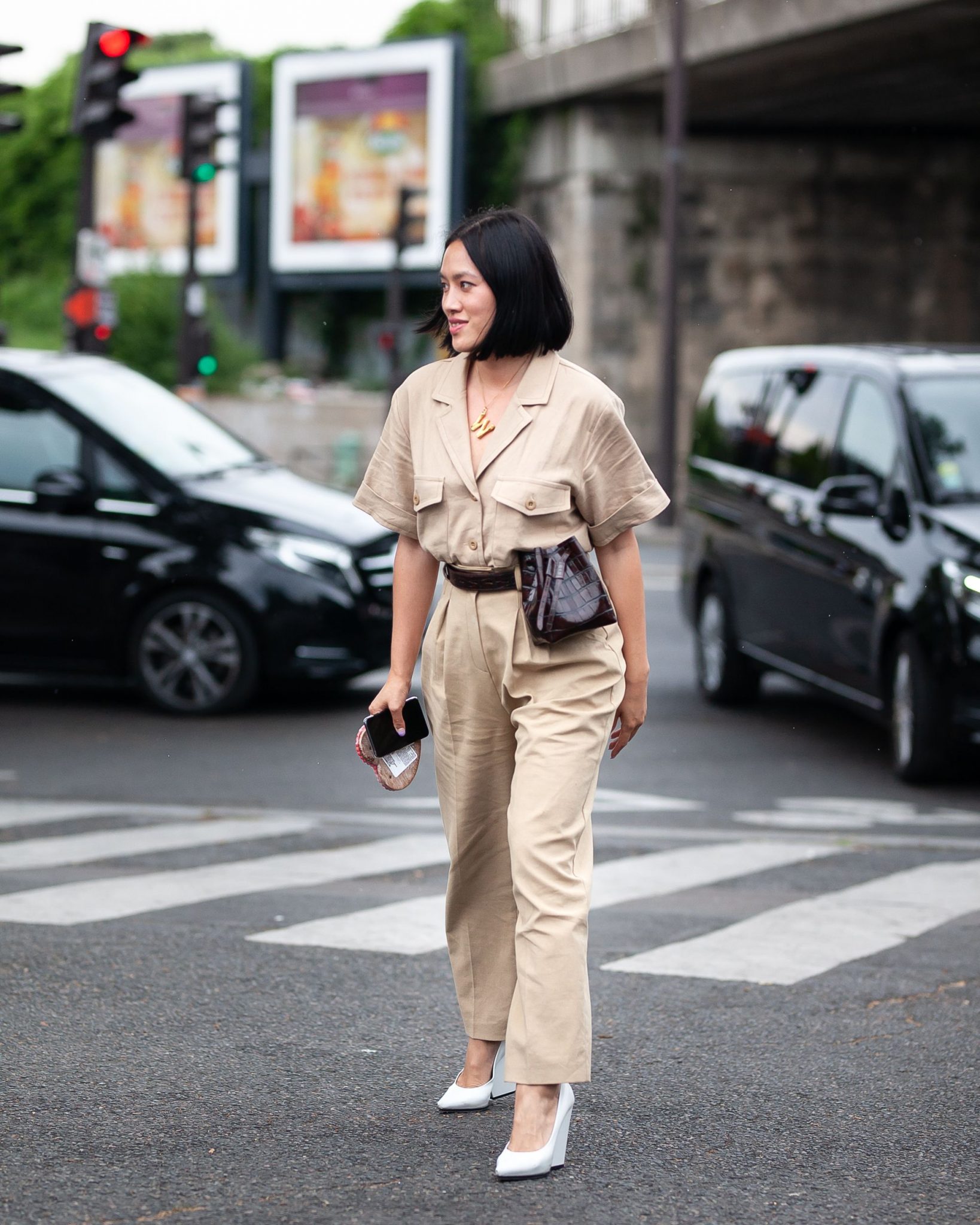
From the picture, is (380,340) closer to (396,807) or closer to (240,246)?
(240,246)

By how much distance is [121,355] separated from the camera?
126ft

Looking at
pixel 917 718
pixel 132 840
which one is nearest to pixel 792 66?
pixel 917 718

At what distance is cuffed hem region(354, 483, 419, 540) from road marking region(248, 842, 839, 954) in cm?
176

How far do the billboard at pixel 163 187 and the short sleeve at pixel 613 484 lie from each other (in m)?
37.6

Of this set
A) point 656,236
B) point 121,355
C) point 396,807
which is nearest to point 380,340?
point 656,236

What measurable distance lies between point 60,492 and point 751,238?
84.6 feet

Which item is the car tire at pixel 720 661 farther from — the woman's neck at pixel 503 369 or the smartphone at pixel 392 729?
the woman's neck at pixel 503 369

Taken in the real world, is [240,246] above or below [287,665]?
above

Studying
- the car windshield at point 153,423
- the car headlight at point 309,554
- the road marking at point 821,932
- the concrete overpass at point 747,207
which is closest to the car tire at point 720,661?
the car headlight at point 309,554

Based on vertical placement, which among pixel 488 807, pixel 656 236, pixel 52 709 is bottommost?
pixel 52 709

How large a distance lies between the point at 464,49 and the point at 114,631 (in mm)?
27662

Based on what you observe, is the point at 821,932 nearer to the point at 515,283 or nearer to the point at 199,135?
the point at 515,283

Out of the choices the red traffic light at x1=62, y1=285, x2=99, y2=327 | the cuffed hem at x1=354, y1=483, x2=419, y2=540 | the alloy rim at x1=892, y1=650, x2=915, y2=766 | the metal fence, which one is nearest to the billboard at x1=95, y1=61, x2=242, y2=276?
the metal fence

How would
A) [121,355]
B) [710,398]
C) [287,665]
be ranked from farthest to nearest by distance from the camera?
[121,355] → [710,398] → [287,665]
